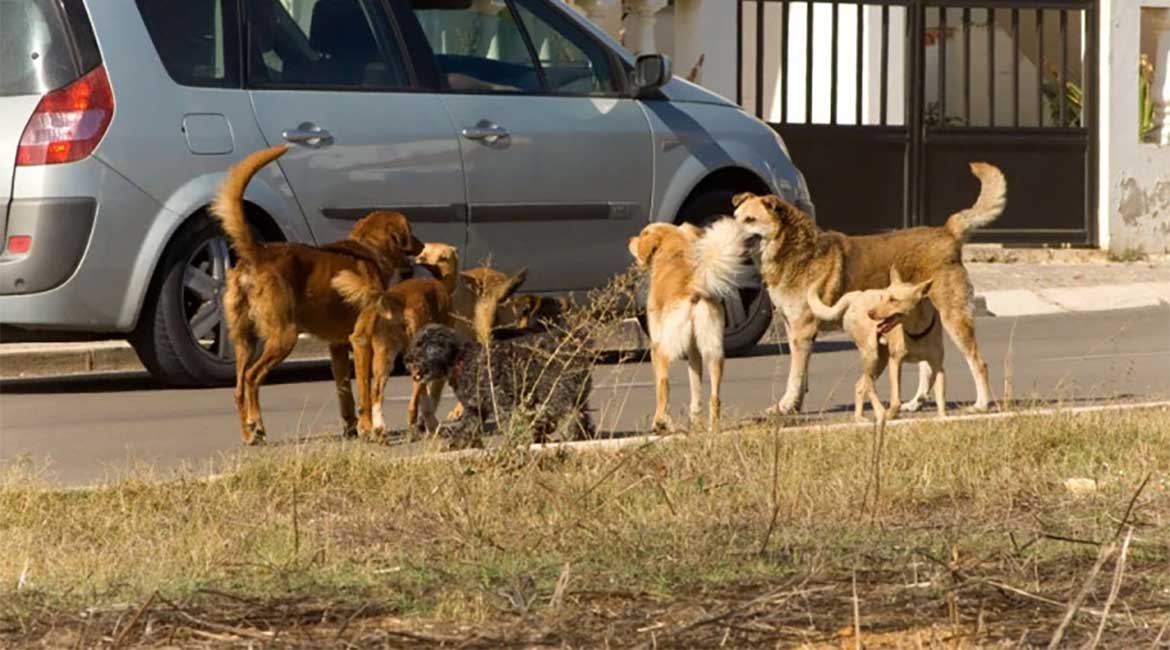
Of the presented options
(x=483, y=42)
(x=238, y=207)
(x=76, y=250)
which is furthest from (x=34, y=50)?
(x=483, y=42)

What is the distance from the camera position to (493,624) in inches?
208

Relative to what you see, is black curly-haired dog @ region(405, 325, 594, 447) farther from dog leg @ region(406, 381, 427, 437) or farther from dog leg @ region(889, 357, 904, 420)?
dog leg @ region(889, 357, 904, 420)

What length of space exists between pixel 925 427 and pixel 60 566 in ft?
11.5

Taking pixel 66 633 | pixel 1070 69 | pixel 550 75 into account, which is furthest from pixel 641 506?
pixel 1070 69

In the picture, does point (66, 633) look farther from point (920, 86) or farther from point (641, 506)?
point (920, 86)

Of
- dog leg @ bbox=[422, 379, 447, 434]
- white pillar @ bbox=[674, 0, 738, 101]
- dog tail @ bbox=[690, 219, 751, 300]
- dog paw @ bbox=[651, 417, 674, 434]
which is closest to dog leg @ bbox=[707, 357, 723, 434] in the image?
dog paw @ bbox=[651, 417, 674, 434]

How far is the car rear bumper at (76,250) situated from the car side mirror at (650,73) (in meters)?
2.67

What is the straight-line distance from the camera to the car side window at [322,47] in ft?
37.5

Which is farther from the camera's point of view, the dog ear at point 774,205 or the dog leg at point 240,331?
the dog ear at point 774,205

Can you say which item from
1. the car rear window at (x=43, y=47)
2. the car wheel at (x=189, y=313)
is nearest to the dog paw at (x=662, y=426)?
the car wheel at (x=189, y=313)

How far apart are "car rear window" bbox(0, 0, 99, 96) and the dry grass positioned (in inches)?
133

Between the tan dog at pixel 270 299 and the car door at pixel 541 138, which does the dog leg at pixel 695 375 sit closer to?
the tan dog at pixel 270 299

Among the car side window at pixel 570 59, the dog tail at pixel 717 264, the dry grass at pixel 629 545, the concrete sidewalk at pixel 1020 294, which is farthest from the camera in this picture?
the concrete sidewalk at pixel 1020 294

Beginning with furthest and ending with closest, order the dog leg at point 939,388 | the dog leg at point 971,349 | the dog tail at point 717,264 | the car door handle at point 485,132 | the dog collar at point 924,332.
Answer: the car door handle at point 485,132, the dog leg at point 971,349, the dog collar at point 924,332, the dog leg at point 939,388, the dog tail at point 717,264
